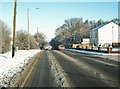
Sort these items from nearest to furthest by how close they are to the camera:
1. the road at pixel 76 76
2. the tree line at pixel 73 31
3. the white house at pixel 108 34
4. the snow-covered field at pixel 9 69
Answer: the road at pixel 76 76
the snow-covered field at pixel 9 69
the white house at pixel 108 34
the tree line at pixel 73 31

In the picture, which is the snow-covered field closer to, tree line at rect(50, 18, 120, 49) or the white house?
the white house

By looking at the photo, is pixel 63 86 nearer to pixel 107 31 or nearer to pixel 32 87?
pixel 32 87

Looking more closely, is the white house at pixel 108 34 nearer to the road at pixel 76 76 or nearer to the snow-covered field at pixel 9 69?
the snow-covered field at pixel 9 69

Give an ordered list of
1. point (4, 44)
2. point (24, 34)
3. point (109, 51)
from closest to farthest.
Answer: point (109, 51)
point (4, 44)
point (24, 34)

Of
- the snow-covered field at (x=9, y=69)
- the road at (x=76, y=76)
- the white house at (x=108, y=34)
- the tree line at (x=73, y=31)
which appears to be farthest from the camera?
the tree line at (x=73, y=31)

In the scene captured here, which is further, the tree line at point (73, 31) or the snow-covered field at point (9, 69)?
the tree line at point (73, 31)

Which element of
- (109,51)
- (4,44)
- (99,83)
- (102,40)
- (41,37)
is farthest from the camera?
(41,37)

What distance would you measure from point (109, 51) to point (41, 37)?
126078 mm

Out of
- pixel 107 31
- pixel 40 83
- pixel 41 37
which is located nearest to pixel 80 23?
pixel 107 31

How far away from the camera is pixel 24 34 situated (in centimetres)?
9656

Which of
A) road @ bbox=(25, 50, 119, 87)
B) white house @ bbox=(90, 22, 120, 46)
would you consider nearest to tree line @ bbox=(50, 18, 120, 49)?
white house @ bbox=(90, 22, 120, 46)

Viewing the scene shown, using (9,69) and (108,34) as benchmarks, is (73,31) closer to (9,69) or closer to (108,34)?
(108,34)

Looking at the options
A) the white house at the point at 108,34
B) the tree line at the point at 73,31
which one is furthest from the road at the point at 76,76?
the tree line at the point at 73,31

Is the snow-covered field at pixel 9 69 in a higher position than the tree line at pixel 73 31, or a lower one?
lower
